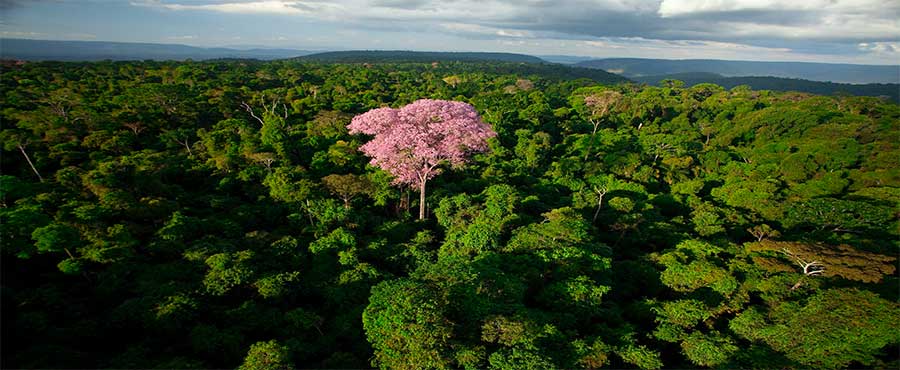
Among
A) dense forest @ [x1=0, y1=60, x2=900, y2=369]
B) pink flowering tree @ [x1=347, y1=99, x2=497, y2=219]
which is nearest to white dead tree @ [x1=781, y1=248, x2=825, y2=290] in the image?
dense forest @ [x1=0, y1=60, x2=900, y2=369]

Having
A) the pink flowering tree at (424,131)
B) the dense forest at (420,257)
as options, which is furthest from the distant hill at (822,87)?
the pink flowering tree at (424,131)

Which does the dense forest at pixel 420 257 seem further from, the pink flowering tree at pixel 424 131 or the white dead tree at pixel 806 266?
the pink flowering tree at pixel 424 131

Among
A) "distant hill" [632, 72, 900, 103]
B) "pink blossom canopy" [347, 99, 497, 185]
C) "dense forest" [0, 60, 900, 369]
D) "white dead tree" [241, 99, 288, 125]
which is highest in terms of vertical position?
"distant hill" [632, 72, 900, 103]

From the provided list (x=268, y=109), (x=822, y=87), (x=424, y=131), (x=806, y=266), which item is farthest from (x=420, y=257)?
(x=822, y=87)

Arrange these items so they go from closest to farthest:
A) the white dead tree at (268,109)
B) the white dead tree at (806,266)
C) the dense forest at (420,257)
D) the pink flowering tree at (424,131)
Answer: the dense forest at (420,257) < the white dead tree at (806,266) < the pink flowering tree at (424,131) < the white dead tree at (268,109)

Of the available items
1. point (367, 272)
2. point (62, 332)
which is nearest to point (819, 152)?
point (367, 272)

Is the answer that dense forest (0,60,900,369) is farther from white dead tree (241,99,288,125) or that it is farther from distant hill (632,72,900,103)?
distant hill (632,72,900,103)

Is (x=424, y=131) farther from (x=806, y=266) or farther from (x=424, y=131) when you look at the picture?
(x=806, y=266)
